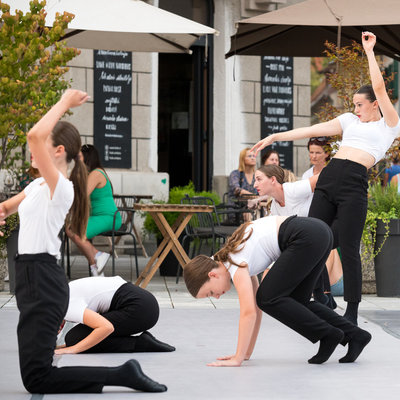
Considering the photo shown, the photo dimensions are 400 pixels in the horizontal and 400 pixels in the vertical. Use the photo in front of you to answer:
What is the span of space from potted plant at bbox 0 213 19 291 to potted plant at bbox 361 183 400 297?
332 cm

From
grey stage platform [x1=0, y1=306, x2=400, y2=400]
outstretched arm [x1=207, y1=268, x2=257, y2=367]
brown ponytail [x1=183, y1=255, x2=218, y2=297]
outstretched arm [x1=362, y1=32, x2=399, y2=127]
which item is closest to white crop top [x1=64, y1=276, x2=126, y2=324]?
grey stage platform [x1=0, y1=306, x2=400, y2=400]

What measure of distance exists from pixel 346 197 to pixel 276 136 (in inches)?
25.7

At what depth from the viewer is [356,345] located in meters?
5.54

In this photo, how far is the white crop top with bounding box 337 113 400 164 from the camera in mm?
6637

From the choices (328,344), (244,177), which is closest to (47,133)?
(328,344)

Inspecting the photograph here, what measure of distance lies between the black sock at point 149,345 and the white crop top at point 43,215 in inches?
69.8

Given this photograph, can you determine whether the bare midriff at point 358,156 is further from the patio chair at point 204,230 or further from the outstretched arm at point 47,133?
the patio chair at point 204,230

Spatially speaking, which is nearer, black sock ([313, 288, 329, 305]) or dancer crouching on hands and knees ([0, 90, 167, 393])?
dancer crouching on hands and knees ([0, 90, 167, 393])

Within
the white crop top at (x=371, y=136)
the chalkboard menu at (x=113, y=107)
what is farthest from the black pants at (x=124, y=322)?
the chalkboard menu at (x=113, y=107)

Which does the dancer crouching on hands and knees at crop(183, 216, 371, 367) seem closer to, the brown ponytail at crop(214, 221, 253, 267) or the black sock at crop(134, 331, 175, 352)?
the brown ponytail at crop(214, 221, 253, 267)

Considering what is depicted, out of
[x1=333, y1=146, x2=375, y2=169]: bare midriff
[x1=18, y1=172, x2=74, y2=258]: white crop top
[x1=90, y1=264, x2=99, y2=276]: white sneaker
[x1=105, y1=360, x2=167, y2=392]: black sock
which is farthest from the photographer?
[x1=90, y1=264, x2=99, y2=276]: white sneaker

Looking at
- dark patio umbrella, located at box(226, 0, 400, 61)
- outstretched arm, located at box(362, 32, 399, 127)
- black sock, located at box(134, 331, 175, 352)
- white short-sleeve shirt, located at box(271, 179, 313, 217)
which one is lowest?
black sock, located at box(134, 331, 175, 352)

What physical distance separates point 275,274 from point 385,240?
3.82 metres

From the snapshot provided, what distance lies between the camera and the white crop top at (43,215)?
14.2ft
